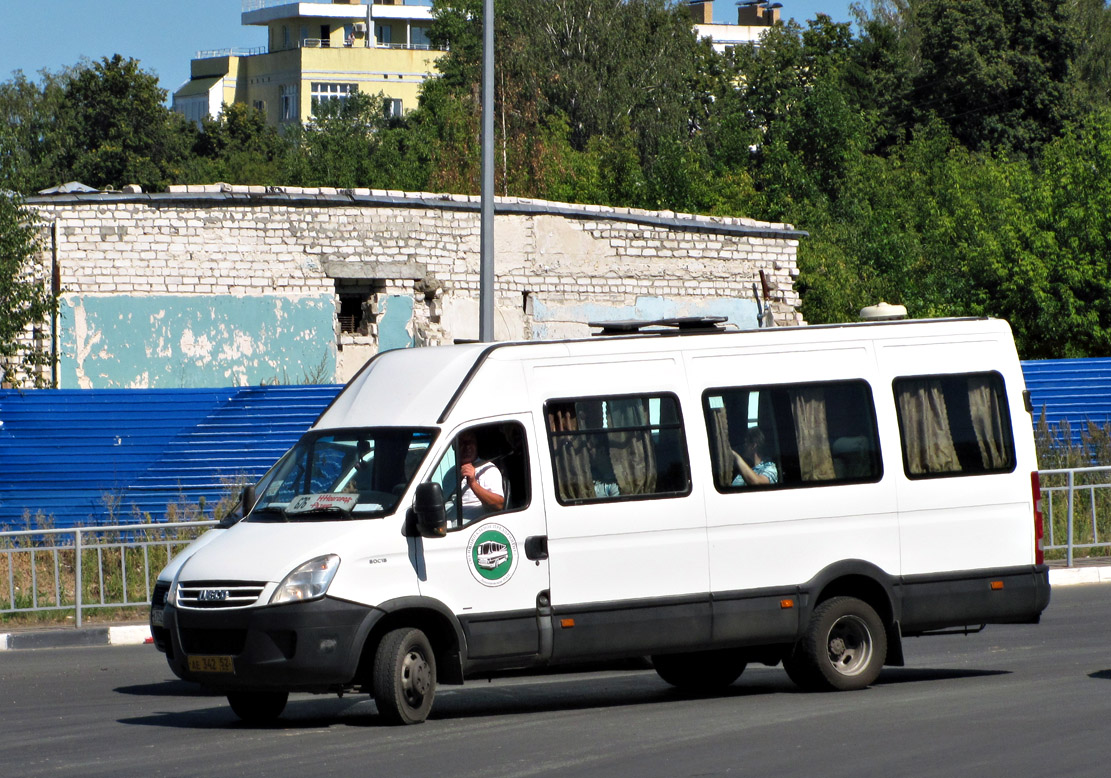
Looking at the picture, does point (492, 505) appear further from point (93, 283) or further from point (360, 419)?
point (93, 283)

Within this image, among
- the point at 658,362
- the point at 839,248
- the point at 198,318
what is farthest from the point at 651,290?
the point at 658,362

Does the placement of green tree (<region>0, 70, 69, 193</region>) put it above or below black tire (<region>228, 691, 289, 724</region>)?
above

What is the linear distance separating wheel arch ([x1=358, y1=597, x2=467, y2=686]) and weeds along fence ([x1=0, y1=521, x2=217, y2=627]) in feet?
22.6

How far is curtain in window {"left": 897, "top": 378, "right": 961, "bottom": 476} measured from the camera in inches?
429

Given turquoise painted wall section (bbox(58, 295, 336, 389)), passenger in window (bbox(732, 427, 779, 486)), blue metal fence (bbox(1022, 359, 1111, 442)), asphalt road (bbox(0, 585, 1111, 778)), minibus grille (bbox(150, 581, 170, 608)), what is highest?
turquoise painted wall section (bbox(58, 295, 336, 389))

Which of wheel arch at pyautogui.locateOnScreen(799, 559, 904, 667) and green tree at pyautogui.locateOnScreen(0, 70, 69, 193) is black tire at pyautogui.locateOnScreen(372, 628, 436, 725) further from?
green tree at pyautogui.locateOnScreen(0, 70, 69, 193)

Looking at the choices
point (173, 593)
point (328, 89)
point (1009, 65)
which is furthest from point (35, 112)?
point (173, 593)

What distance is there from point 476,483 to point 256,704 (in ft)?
6.62

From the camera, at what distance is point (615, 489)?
10.1 metres

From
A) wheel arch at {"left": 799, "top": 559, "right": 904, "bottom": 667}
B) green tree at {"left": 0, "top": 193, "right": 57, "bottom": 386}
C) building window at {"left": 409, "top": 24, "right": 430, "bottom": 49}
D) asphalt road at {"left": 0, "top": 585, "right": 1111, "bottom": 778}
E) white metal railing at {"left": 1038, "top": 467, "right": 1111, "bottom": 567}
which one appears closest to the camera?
asphalt road at {"left": 0, "top": 585, "right": 1111, "bottom": 778}

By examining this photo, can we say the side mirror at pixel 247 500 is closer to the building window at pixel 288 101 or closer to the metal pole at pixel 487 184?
the metal pole at pixel 487 184

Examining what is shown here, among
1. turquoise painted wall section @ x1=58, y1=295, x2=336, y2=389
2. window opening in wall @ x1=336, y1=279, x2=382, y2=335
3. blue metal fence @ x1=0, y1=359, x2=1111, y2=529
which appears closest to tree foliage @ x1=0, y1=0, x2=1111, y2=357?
turquoise painted wall section @ x1=58, y1=295, x2=336, y2=389

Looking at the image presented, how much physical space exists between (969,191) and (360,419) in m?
37.2

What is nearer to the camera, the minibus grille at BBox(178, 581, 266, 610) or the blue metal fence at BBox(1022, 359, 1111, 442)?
the minibus grille at BBox(178, 581, 266, 610)
